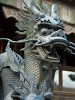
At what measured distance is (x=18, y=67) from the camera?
5.72 feet

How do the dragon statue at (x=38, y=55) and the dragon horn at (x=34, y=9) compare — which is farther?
the dragon horn at (x=34, y=9)

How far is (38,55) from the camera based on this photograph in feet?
5.43

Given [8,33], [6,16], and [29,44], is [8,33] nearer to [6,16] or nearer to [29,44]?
[6,16]

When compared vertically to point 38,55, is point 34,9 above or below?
above

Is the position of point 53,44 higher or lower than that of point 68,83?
higher

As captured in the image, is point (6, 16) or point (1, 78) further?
point (6, 16)

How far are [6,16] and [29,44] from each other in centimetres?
268

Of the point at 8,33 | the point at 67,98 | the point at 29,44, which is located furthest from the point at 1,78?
the point at 67,98

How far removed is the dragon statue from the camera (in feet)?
5.19

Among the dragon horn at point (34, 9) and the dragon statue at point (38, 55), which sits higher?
the dragon horn at point (34, 9)

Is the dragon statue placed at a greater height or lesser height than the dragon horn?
lesser

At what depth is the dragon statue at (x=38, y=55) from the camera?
1.58 meters

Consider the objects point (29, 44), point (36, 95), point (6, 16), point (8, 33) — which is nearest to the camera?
point (36, 95)

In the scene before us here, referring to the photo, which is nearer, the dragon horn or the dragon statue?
the dragon statue
